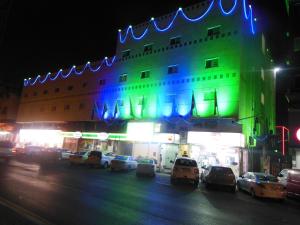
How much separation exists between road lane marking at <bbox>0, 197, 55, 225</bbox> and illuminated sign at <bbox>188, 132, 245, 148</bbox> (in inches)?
770

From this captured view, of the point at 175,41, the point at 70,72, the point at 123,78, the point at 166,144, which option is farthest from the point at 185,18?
the point at 70,72

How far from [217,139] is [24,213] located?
2029 centimetres

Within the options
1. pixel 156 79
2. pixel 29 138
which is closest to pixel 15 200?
Result: pixel 156 79

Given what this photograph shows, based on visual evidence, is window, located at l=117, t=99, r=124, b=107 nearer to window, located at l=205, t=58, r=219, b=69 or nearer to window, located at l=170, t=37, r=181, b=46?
window, located at l=170, t=37, r=181, b=46

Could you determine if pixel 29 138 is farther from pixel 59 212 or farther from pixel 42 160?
pixel 59 212

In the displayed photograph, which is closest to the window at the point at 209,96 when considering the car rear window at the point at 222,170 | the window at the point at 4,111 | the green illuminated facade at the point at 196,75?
the green illuminated facade at the point at 196,75

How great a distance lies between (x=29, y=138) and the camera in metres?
50.1

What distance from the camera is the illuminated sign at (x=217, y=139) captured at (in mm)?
25062

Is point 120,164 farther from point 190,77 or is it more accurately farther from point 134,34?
point 134,34

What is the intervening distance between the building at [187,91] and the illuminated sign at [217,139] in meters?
0.09

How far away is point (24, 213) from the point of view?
7.90 metres

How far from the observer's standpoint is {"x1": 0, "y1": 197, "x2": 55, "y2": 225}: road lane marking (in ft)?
23.8

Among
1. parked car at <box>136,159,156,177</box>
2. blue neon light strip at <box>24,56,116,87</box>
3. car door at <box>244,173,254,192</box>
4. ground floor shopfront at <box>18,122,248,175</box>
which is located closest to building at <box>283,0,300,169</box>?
ground floor shopfront at <box>18,122,248,175</box>

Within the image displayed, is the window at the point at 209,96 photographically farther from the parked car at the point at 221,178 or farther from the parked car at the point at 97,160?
the parked car at the point at 97,160
